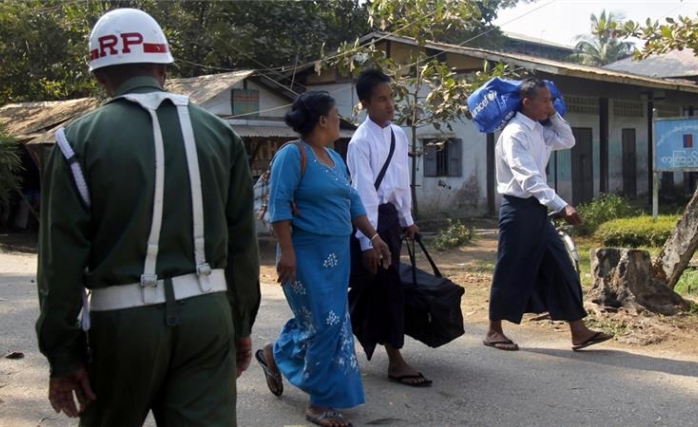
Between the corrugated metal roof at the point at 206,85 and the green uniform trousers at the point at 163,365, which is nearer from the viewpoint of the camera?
the green uniform trousers at the point at 163,365

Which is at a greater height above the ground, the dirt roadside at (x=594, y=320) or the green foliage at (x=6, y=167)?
the green foliage at (x=6, y=167)

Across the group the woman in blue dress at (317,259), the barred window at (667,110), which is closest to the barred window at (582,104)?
the barred window at (667,110)

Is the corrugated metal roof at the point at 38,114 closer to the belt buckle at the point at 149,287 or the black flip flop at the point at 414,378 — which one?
the black flip flop at the point at 414,378

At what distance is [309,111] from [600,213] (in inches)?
486

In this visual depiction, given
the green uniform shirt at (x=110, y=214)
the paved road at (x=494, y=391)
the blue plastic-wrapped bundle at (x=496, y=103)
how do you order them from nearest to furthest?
the green uniform shirt at (x=110, y=214) → the paved road at (x=494, y=391) → the blue plastic-wrapped bundle at (x=496, y=103)

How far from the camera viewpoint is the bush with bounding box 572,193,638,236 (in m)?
15.1

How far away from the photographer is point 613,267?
23.4 ft

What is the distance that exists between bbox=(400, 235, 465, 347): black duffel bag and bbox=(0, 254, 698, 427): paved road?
306 mm

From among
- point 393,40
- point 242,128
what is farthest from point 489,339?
point 393,40

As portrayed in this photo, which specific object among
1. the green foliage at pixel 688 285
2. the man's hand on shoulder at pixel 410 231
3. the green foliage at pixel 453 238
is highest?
the man's hand on shoulder at pixel 410 231

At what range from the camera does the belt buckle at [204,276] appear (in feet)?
8.22

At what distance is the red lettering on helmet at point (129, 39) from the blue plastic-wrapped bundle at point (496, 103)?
3.83 metres

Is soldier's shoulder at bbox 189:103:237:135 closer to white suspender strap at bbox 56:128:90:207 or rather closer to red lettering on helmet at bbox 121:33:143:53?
red lettering on helmet at bbox 121:33:143:53

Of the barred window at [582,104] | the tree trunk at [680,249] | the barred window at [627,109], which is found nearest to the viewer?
Result: the tree trunk at [680,249]
